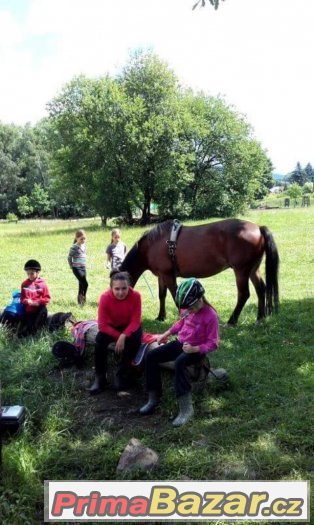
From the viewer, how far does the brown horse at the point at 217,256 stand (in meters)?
6.62

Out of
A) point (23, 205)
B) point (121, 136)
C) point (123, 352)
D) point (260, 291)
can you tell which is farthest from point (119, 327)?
point (23, 205)

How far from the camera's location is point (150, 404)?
4.23 metres

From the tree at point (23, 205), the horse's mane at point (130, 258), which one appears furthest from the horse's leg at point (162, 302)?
the tree at point (23, 205)

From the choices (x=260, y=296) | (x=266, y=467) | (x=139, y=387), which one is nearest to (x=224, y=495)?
(x=266, y=467)

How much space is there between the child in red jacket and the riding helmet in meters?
2.91

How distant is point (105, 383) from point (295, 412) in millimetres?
1943

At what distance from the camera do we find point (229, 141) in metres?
38.2

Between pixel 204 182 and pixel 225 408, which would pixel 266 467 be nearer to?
pixel 225 408

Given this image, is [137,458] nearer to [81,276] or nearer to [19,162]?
[81,276]

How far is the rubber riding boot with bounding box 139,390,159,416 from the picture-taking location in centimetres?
420

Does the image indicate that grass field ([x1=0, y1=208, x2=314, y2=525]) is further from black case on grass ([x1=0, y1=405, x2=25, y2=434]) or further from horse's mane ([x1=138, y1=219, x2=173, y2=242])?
horse's mane ([x1=138, y1=219, x2=173, y2=242])

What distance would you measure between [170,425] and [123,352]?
1.01m

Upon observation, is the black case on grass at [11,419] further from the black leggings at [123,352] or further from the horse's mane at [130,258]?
the horse's mane at [130,258]

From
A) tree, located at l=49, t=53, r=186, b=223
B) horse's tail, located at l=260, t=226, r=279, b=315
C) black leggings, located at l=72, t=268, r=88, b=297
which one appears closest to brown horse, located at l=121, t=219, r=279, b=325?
horse's tail, located at l=260, t=226, r=279, b=315
